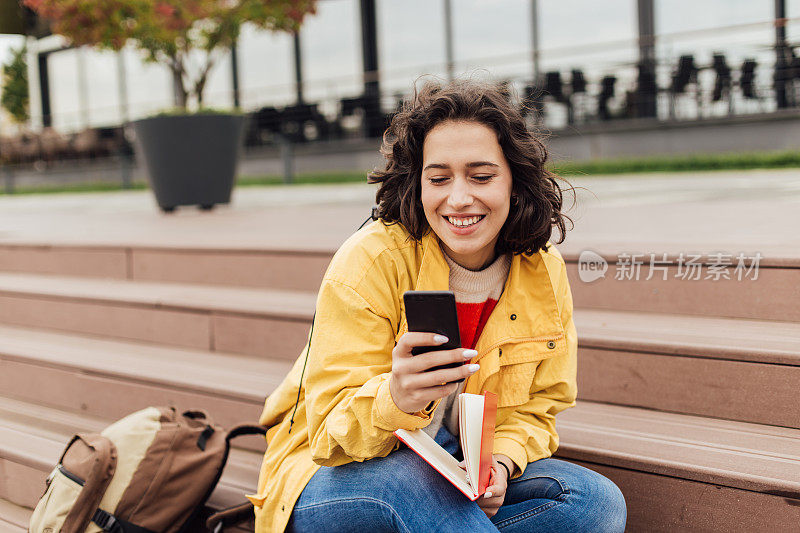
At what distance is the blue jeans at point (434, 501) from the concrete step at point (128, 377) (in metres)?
0.94

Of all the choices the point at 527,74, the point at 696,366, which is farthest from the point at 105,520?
the point at 527,74

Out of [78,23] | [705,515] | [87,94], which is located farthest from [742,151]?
[87,94]

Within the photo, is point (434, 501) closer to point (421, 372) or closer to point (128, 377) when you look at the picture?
point (421, 372)

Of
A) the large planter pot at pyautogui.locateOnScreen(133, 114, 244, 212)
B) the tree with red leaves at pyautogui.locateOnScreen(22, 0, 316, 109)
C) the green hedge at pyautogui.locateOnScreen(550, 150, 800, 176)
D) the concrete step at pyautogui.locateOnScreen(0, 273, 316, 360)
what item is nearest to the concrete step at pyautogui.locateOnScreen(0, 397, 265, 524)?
the concrete step at pyautogui.locateOnScreen(0, 273, 316, 360)

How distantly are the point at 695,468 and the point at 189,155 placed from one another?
4436 millimetres

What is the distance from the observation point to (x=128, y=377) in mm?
2691

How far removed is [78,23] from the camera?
6.11 meters

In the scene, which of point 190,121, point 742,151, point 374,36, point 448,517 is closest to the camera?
point 448,517

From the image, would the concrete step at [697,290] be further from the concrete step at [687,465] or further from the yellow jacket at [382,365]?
the yellow jacket at [382,365]

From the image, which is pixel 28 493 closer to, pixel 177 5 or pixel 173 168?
pixel 173 168

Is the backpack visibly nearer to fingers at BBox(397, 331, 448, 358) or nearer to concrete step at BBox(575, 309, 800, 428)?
fingers at BBox(397, 331, 448, 358)

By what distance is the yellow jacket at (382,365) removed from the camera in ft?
4.73

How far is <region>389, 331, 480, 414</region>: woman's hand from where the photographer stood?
50.7 inches

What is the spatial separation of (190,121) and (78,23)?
1.69 meters
